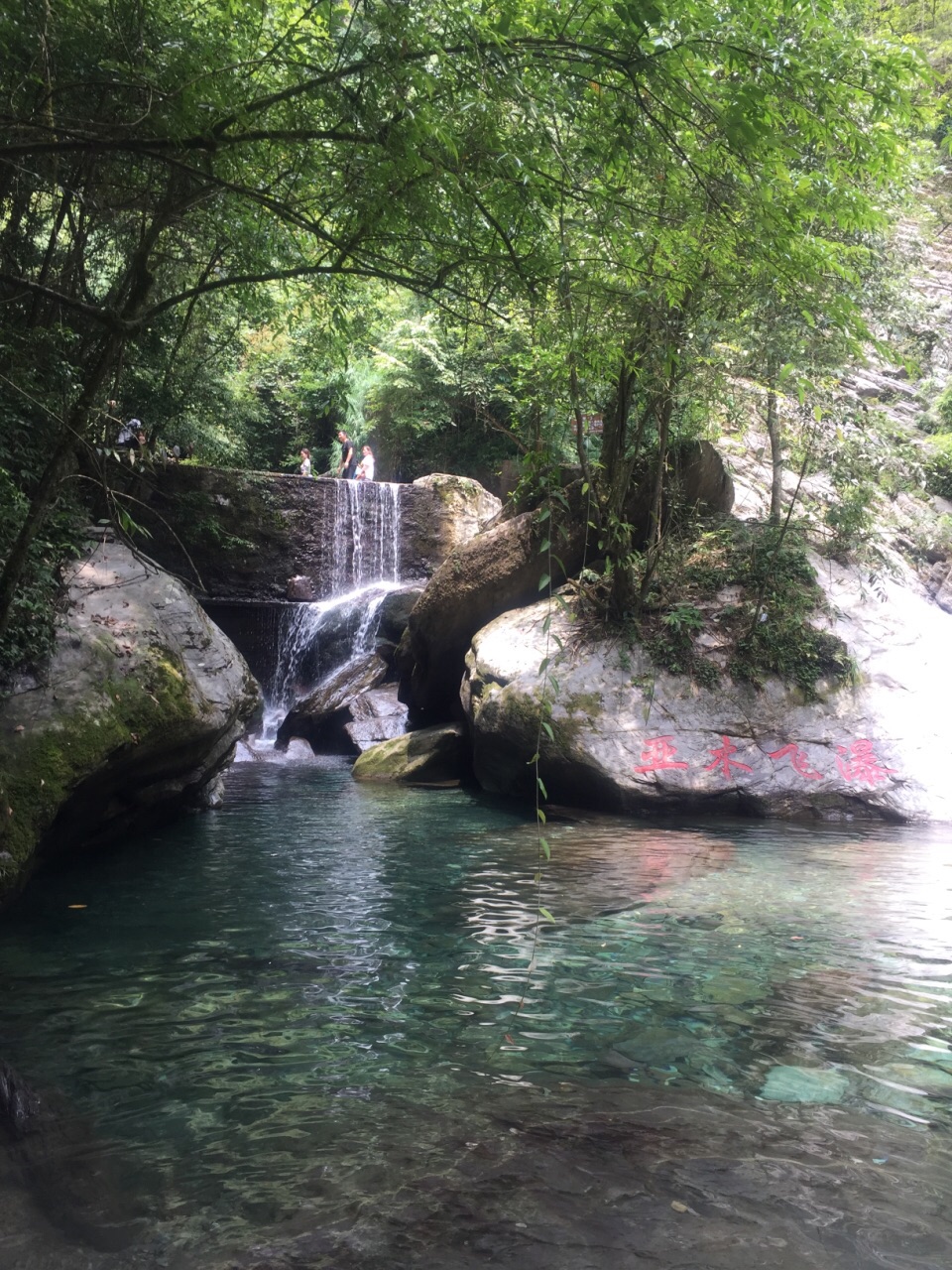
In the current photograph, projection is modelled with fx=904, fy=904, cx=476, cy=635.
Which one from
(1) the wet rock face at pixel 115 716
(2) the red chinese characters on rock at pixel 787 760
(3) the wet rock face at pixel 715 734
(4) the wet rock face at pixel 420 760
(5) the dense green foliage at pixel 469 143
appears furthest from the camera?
(4) the wet rock face at pixel 420 760

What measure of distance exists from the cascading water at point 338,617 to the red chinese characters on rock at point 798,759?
29.1 feet

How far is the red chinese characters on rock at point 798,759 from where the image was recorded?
34.2 ft

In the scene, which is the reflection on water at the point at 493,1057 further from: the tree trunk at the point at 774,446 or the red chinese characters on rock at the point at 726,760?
the tree trunk at the point at 774,446

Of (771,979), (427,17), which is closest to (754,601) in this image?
(771,979)

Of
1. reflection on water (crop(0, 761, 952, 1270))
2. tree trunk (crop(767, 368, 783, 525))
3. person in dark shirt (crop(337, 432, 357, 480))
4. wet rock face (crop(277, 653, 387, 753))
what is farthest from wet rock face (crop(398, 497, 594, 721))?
person in dark shirt (crop(337, 432, 357, 480))

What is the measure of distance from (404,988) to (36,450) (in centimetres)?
603

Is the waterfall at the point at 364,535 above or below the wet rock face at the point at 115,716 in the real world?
above

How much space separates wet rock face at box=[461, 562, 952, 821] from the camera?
10250 millimetres

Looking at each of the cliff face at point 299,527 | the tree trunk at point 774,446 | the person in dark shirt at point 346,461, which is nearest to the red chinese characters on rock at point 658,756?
the tree trunk at point 774,446

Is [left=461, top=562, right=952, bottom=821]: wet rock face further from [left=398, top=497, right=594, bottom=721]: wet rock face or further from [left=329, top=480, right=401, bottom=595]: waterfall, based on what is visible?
[left=329, top=480, right=401, bottom=595]: waterfall

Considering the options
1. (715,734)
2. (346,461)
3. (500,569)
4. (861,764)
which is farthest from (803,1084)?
(346,461)

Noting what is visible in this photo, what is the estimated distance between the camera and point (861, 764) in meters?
10.5

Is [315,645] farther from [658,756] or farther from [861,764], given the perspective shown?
[861,764]

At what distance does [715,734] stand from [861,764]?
1676 millimetres
